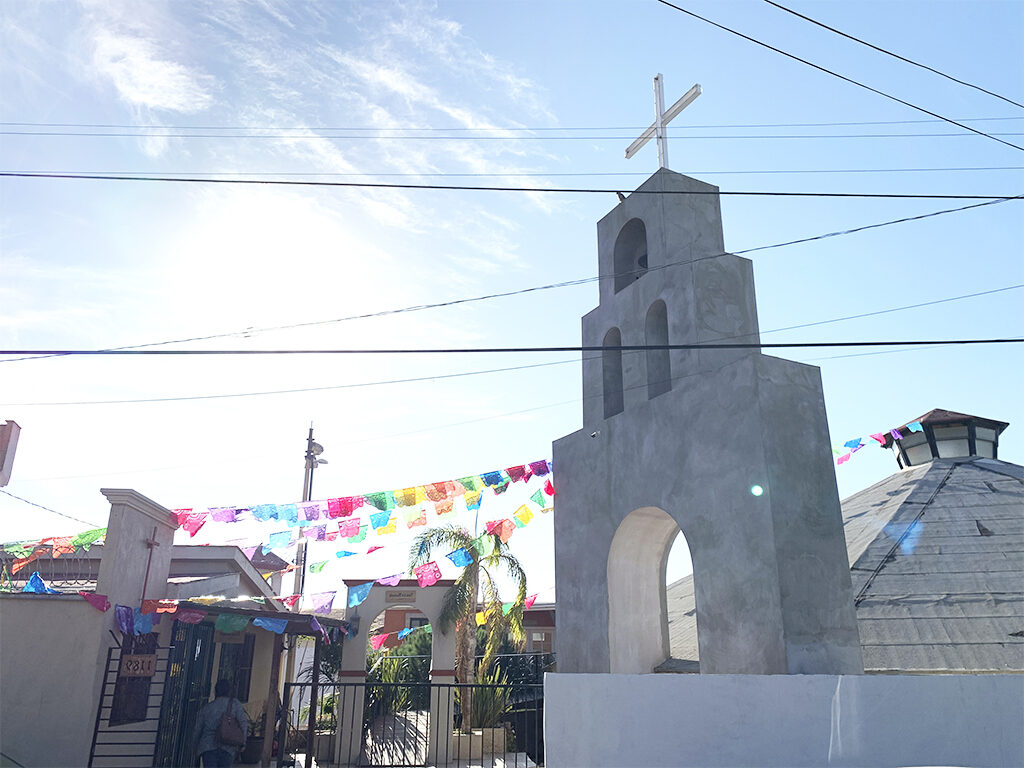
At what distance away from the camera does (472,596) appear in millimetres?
19562

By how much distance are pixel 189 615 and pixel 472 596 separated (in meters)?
8.28

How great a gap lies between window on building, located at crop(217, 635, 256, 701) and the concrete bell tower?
9.27m

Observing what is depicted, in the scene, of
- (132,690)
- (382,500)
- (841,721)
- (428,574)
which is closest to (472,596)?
(428,574)

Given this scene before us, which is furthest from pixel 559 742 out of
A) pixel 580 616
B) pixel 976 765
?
pixel 976 765

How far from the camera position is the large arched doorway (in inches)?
403

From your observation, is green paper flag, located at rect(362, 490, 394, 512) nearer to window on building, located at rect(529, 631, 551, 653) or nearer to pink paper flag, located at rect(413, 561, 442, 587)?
pink paper flag, located at rect(413, 561, 442, 587)

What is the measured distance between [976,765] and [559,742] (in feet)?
13.8

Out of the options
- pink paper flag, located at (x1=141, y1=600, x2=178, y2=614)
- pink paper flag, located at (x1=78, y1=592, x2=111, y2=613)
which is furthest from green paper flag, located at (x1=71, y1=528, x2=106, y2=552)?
pink paper flag, located at (x1=78, y1=592, x2=111, y2=613)

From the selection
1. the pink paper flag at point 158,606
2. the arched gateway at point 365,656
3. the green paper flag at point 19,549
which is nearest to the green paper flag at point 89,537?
the green paper flag at point 19,549

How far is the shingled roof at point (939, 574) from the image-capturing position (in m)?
9.67

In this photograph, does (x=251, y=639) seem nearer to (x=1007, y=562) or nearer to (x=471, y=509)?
(x=471, y=509)

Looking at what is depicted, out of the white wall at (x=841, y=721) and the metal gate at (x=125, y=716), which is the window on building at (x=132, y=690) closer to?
the metal gate at (x=125, y=716)

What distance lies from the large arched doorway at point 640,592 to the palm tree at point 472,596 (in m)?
9.29

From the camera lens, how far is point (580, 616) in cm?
1067
